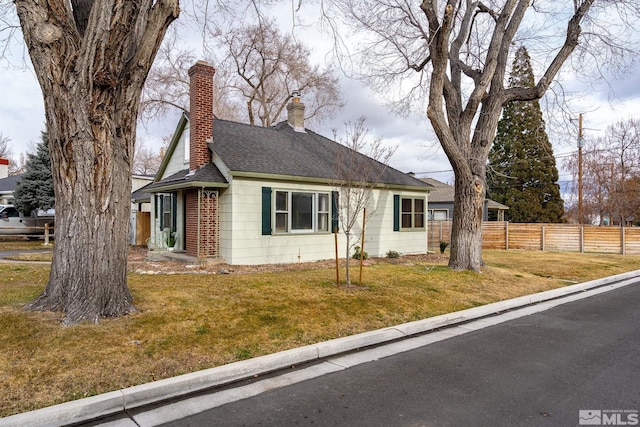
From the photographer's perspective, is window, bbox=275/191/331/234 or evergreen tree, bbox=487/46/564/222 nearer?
window, bbox=275/191/331/234

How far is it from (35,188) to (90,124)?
63.1 feet

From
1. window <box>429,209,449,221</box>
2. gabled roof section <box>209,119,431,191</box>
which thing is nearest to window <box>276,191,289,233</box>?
gabled roof section <box>209,119,431,191</box>

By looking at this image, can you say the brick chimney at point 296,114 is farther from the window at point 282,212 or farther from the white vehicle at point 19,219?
the white vehicle at point 19,219

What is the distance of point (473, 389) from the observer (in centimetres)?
392

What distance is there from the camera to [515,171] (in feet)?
108

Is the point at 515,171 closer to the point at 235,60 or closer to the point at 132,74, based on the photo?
the point at 235,60

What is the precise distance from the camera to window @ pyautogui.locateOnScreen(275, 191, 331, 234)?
12180 mm

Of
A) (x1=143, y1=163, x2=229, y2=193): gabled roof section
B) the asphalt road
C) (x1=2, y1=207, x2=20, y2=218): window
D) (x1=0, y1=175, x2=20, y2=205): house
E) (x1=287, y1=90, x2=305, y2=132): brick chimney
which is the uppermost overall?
(x1=287, y1=90, x2=305, y2=132): brick chimney

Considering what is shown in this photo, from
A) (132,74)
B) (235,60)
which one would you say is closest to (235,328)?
(132,74)

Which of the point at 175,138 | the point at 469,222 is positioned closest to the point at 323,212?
the point at 469,222

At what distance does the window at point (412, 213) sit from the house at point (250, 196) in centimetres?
14

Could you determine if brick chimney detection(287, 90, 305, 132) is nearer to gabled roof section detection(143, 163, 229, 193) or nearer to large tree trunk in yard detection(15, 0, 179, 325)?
gabled roof section detection(143, 163, 229, 193)

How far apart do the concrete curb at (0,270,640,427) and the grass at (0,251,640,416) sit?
177 millimetres

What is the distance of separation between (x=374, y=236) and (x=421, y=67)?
5872mm
